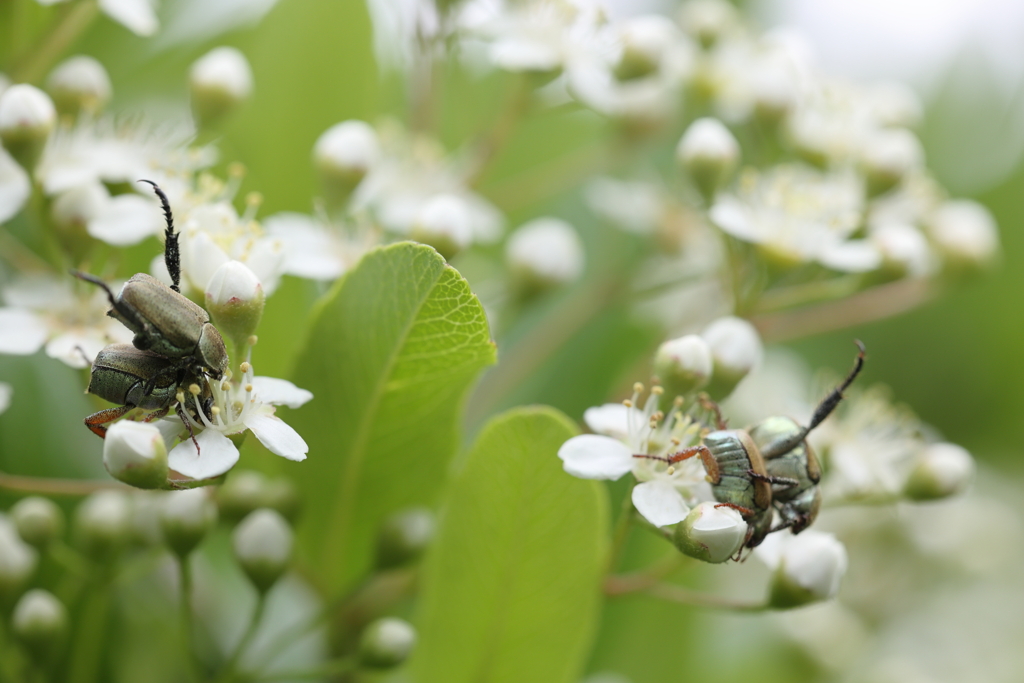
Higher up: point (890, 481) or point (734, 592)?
point (890, 481)

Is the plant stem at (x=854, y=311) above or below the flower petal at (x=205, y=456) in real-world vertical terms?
below

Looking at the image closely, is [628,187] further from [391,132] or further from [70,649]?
[70,649]

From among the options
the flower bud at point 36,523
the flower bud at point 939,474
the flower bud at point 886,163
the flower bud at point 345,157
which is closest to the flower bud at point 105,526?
the flower bud at point 36,523

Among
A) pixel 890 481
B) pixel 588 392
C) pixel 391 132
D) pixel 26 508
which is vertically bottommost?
pixel 890 481

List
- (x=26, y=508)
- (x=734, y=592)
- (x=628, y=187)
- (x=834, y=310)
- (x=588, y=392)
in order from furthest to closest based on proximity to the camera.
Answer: (x=734, y=592), (x=628, y=187), (x=834, y=310), (x=588, y=392), (x=26, y=508)

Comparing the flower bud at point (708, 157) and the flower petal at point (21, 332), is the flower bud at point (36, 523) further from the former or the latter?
the flower bud at point (708, 157)

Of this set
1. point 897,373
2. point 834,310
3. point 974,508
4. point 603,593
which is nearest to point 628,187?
point 834,310
